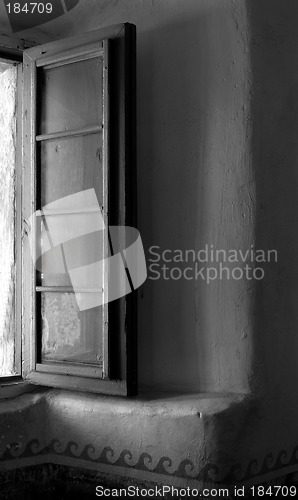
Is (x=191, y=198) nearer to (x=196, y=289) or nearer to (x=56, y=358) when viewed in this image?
(x=196, y=289)

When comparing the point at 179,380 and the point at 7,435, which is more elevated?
the point at 179,380

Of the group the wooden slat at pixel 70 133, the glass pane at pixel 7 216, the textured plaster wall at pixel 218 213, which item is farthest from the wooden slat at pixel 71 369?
the wooden slat at pixel 70 133

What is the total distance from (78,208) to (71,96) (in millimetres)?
454

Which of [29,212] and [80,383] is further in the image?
[29,212]

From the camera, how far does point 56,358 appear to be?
9.82 feet

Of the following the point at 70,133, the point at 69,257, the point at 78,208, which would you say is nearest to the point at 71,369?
the point at 69,257

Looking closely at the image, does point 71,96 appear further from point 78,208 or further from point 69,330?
point 69,330

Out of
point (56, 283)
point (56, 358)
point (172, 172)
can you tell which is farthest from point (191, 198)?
point (56, 358)

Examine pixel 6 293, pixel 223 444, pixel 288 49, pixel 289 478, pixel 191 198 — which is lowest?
pixel 289 478

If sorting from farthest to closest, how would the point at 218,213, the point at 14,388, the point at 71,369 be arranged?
the point at 14,388 < the point at 71,369 < the point at 218,213

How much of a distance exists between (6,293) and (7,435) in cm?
66

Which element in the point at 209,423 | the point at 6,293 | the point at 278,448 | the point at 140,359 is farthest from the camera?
the point at 6,293

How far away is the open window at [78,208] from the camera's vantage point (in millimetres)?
2791

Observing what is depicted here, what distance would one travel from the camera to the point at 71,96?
9.78 feet
